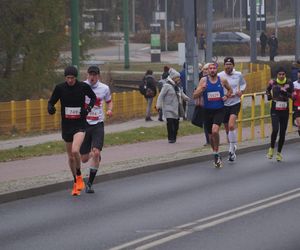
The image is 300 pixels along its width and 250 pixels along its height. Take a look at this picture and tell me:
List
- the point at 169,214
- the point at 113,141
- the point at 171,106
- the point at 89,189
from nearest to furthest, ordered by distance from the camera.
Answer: the point at 169,214
the point at 89,189
the point at 171,106
the point at 113,141

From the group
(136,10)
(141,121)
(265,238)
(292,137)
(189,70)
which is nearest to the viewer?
(265,238)

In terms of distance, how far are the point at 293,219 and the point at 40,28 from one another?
2723 centimetres

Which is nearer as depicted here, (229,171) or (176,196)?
(176,196)

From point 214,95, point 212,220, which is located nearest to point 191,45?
point 214,95

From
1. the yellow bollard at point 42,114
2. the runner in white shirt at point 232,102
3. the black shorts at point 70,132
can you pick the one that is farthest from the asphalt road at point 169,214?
the yellow bollard at point 42,114

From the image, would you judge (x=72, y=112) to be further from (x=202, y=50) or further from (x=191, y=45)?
(x=202, y=50)

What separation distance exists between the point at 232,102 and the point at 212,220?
23.9ft

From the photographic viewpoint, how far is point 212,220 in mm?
11797

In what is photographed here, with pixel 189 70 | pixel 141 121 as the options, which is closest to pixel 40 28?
pixel 141 121

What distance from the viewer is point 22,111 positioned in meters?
30.1

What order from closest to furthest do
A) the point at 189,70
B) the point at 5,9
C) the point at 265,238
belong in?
1. the point at 265,238
2. the point at 189,70
3. the point at 5,9

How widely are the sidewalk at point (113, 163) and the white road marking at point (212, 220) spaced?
323cm

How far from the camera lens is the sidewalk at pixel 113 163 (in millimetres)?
14758

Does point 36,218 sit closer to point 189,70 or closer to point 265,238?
point 265,238
